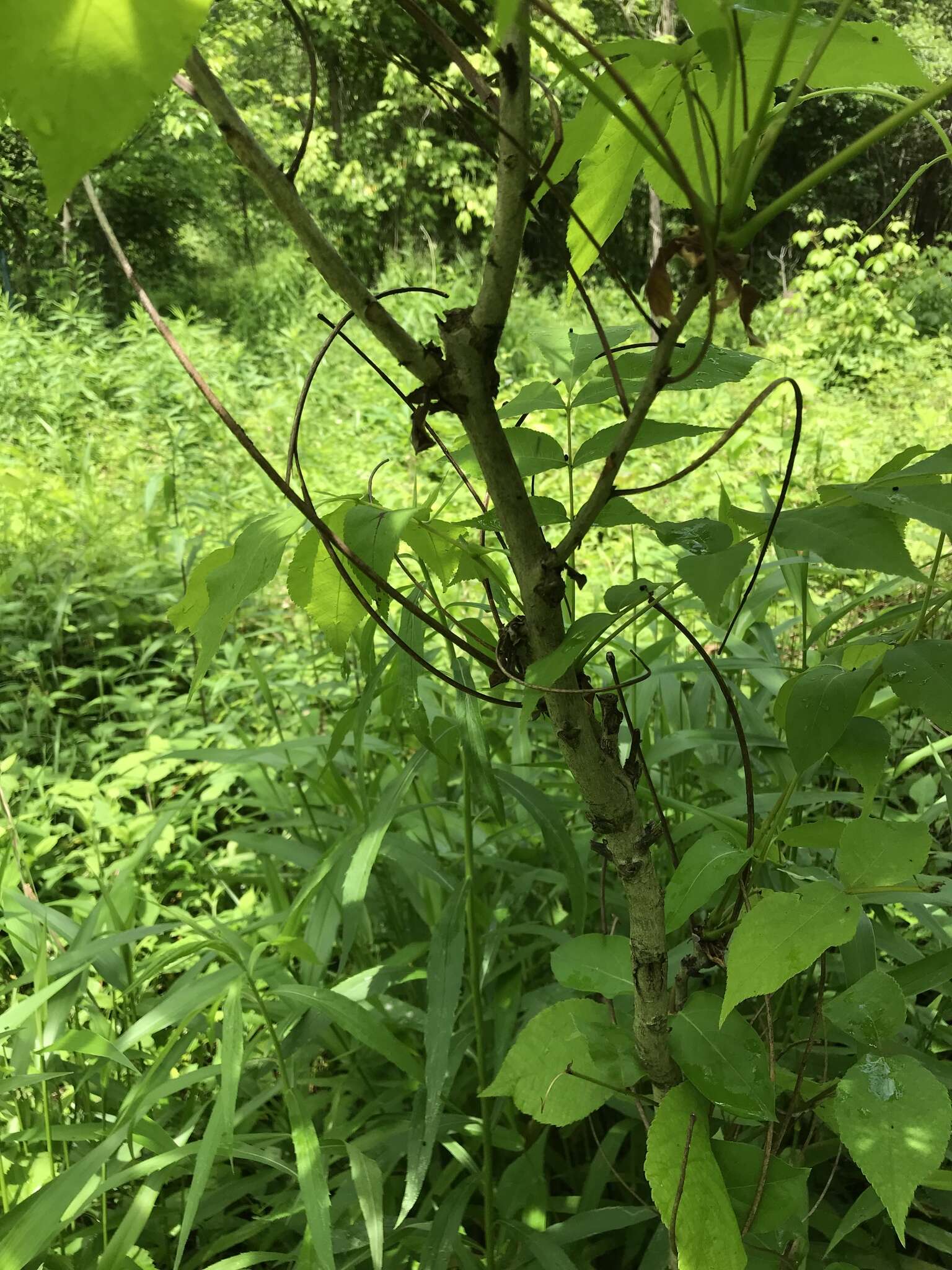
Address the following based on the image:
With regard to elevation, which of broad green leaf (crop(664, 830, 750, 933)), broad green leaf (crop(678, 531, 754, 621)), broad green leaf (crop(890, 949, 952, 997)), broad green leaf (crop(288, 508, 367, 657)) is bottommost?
broad green leaf (crop(890, 949, 952, 997))

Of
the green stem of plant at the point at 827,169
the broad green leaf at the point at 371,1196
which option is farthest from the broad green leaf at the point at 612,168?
the broad green leaf at the point at 371,1196

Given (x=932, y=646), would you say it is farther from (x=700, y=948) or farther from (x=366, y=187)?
(x=366, y=187)

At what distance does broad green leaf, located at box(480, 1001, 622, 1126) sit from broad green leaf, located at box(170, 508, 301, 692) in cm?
33

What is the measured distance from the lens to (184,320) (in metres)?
5.30

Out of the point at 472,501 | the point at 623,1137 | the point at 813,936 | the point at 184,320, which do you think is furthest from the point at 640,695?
the point at 184,320

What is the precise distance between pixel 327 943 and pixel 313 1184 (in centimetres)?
32

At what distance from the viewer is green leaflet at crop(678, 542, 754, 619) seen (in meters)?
0.35

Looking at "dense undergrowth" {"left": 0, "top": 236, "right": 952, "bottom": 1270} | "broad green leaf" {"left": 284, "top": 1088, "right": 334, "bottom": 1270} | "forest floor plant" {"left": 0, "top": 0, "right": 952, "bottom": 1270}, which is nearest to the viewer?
"forest floor plant" {"left": 0, "top": 0, "right": 952, "bottom": 1270}

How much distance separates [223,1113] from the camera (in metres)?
0.75

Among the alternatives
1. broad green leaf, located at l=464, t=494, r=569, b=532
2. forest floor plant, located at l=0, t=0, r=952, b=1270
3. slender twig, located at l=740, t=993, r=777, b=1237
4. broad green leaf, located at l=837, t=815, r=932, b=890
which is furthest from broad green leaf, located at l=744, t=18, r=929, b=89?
slender twig, located at l=740, t=993, r=777, b=1237

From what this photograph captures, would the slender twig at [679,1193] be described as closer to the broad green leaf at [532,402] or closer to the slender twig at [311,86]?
the broad green leaf at [532,402]

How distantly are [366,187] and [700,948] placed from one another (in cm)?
961

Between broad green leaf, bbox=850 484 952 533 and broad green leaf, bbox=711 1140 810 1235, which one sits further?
broad green leaf, bbox=711 1140 810 1235

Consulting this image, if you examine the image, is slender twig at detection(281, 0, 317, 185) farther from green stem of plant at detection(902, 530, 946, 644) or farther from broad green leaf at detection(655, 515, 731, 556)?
green stem of plant at detection(902, 530, 946, 644)
